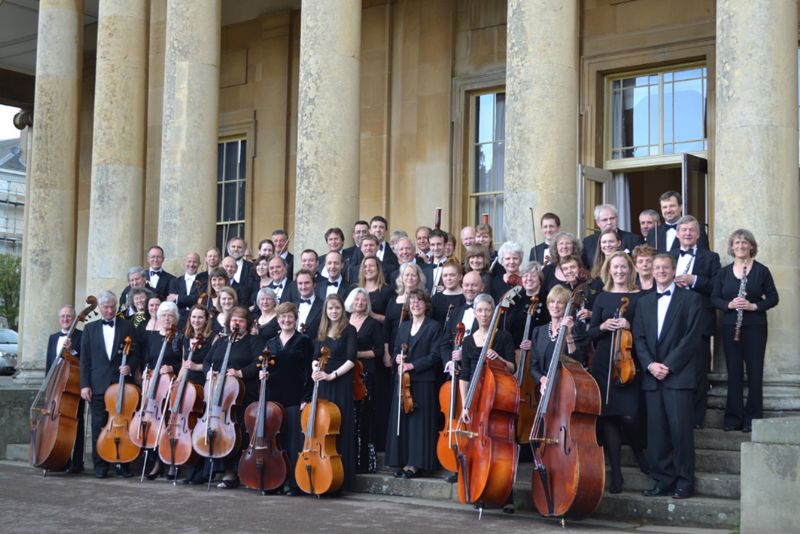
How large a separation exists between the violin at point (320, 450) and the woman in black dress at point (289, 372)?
478mm

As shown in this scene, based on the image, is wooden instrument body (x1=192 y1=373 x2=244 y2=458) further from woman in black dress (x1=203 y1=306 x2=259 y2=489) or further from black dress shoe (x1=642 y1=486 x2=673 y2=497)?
black dress shoe (x1=642 y1=486 x2=673 y2=497)

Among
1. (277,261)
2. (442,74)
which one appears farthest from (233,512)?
(442,74)

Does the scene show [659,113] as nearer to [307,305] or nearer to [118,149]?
[307,305]

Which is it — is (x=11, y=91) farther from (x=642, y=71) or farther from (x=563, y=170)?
(x=563, y=170)

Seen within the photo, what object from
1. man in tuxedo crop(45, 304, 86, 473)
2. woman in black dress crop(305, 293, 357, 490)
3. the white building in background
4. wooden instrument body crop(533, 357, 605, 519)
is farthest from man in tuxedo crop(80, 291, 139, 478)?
the white building in background

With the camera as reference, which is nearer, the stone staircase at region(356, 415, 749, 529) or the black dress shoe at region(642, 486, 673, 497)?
the stone staircase at region(356, 415, 749, 529)

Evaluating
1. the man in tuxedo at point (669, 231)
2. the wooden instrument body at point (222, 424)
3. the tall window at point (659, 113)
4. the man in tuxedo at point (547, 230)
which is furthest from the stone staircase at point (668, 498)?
the tall window at point (659, 113)

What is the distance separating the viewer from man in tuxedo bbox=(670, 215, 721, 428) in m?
9.27

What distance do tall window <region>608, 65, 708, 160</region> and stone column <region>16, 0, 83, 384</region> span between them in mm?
8078

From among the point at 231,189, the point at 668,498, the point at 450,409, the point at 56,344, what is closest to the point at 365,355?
the point at 450,409

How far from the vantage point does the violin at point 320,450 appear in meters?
9.59

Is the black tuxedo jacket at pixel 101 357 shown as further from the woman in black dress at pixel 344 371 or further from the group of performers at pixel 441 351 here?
the woman in black dress at pixel 344 371

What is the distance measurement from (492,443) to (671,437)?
139cm

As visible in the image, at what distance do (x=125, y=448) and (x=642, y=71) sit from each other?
8709 millimetres
